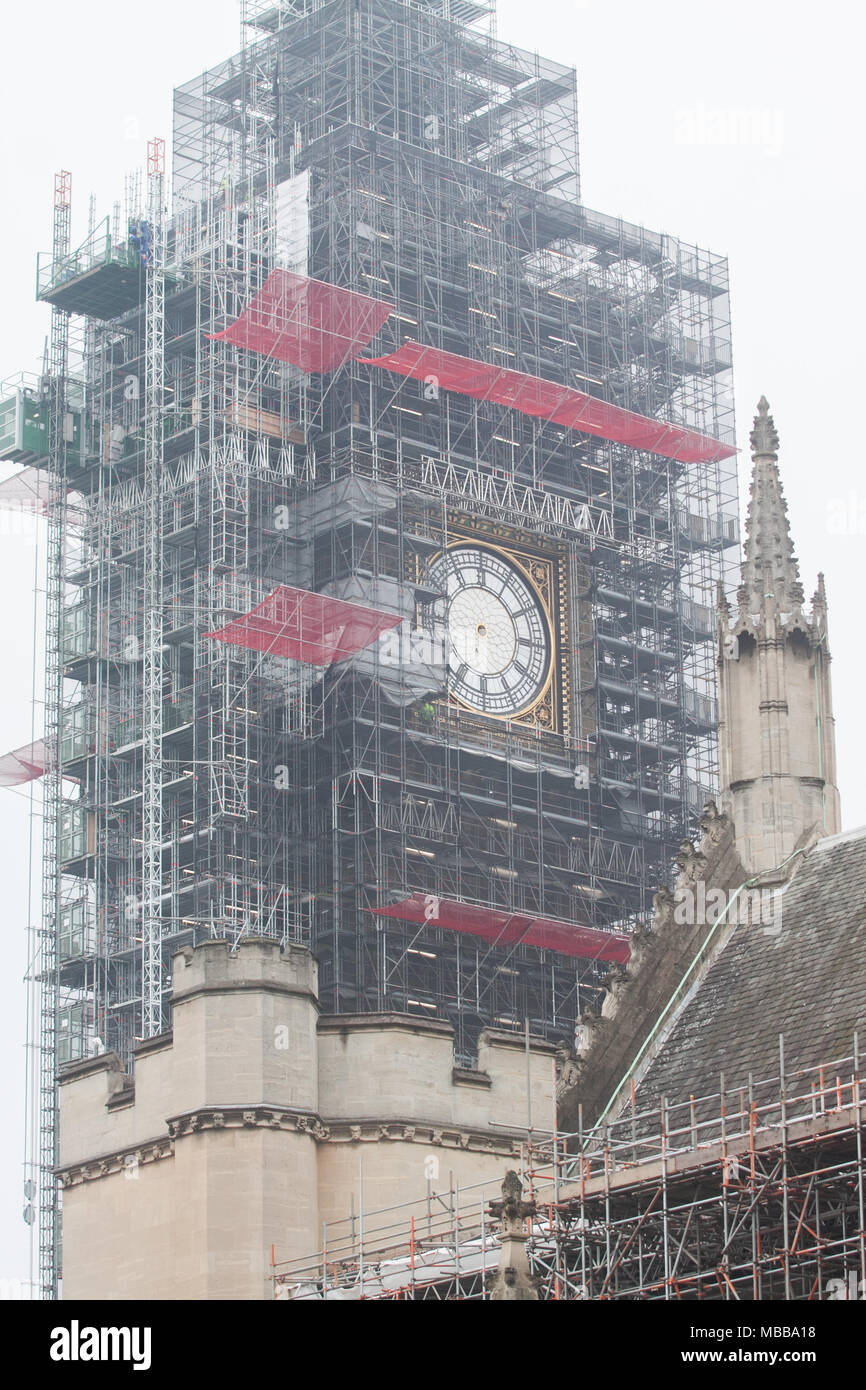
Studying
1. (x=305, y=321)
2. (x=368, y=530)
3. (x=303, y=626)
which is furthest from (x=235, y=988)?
(x=305, y=321)

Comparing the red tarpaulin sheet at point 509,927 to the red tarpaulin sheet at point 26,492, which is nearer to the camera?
the red tarpaulin sheet at point 509,927

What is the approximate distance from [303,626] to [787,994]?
22.7 meters

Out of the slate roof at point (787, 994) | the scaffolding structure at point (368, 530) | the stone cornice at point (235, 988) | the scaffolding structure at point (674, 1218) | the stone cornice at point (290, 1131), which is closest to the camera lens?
the scaffolding structure at point (674, 1218)

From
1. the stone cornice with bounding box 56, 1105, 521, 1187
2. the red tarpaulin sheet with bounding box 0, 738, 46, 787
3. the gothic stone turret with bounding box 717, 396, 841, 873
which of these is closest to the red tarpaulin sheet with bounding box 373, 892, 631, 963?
the red tarpaulin sheet with bounding box 0, 738, 46, 787

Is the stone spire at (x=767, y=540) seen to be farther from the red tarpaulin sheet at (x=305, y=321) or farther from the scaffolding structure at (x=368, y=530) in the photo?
the red tarpaulin sheet at (x=305, y=321)

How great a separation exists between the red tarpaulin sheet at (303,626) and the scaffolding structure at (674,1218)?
2162cm

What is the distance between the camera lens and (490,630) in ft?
224

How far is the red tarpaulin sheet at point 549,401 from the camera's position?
6681cm

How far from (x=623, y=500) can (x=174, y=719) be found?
42.2ft

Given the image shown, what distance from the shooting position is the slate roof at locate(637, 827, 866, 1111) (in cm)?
4038

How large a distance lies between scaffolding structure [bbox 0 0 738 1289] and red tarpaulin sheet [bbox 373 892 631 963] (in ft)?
0.94

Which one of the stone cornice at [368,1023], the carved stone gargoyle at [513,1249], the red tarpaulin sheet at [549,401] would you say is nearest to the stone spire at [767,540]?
the stone cornice at [368,1023]

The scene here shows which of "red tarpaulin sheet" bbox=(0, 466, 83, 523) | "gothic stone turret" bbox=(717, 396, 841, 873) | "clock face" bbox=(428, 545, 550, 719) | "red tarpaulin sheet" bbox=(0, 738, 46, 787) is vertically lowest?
"gothic stone turret" bbox=(717, 396, 841, 873)

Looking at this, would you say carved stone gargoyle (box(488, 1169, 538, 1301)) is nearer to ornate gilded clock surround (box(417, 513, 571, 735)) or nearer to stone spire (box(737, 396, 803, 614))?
stone spire (box(737, 396, 803, 614))
